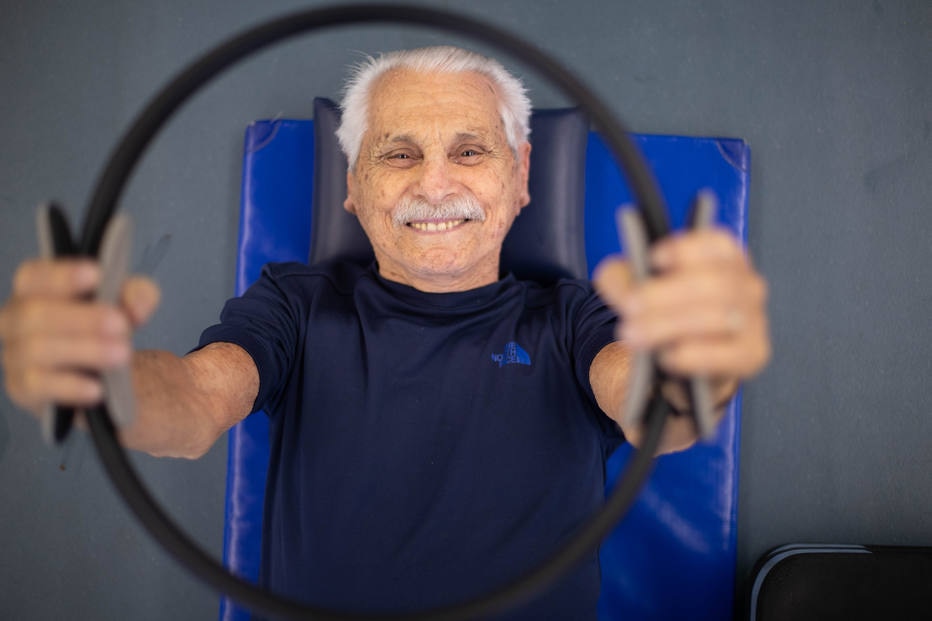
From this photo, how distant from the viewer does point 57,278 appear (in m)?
0.64

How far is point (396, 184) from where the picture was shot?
131cm

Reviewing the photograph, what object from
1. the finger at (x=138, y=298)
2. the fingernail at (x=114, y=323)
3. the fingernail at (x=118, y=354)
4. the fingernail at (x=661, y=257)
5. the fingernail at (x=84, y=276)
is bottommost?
the fingernail at (x=118, y=354)

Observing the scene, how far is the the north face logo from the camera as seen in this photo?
1.24 meters

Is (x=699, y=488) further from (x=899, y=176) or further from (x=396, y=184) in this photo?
(x=899, y=176)

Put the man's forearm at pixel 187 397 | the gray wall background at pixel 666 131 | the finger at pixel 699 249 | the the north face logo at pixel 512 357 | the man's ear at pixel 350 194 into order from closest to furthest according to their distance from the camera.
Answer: the finger at pixel 699 249 < the man's forearm at pixel 187 397 < the the north face logo at pixel 512 357 < the man's ear at pixel 350 194 < the gray wall background at pixel 666 131

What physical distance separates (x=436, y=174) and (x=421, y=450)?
53cm

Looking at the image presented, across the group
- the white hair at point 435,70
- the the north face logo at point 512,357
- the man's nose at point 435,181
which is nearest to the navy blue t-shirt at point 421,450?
the the north face logo at point 512,357

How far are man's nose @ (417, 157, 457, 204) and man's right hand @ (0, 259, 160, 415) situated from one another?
0.71 metres

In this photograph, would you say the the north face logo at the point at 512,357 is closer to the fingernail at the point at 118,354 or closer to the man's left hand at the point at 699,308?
the man's left hand at the point at 699,308

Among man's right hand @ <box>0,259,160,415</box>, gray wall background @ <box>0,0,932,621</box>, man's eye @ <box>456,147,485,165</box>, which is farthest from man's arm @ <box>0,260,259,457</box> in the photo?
gray wall background @ <box>0,0,932,621</box>

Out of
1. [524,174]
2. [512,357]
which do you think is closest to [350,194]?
[524,174]

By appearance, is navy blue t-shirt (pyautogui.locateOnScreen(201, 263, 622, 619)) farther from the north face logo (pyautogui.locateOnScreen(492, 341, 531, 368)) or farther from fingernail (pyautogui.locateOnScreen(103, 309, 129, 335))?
fingernail (pyautogui.locateOnScreen(103, 309, 129, 335))

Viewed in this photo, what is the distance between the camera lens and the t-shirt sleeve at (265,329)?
109 cm

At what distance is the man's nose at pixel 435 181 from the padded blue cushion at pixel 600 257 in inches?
12.8
